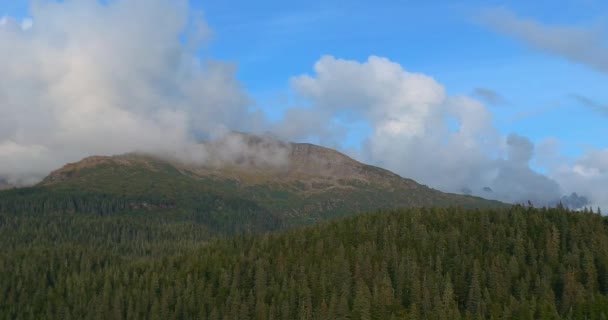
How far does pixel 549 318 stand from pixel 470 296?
31735 millimetres

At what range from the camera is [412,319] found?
177000 mm

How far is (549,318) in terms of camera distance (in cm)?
16900

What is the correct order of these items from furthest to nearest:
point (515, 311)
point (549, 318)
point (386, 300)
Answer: point (386, 300) < point (515, 311) < point (549, 318)

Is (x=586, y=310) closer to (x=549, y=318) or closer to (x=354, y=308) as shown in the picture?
(x=549, y=318)

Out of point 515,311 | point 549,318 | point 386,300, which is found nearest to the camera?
point 549,318

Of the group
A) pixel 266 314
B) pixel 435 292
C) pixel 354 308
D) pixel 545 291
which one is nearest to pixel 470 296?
pixel 435 292

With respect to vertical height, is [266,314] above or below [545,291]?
below

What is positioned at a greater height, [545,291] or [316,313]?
[545,291]

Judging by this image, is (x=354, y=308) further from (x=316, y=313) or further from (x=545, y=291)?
(x=545, y=291)

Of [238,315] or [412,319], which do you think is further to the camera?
[238,315]

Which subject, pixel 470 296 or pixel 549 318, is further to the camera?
pixel 470 296

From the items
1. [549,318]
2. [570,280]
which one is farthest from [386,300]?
[570,280]

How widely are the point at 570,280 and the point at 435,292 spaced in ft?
141

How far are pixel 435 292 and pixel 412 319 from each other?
25631mm
